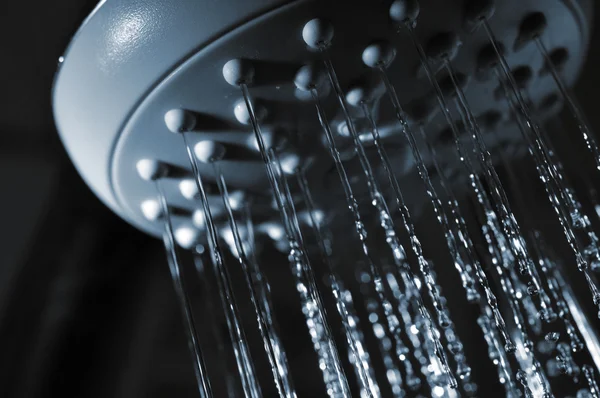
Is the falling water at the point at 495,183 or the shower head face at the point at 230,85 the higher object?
the shower head face at the point at 230,85

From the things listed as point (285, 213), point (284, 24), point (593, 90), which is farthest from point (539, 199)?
point (284, 24)

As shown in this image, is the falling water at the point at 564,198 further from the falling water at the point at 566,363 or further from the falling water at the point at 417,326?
the falling water at the point at 417,326

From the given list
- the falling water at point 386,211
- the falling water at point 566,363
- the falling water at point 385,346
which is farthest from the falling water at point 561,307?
the falling water at point 385,346

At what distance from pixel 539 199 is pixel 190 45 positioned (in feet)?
2.79

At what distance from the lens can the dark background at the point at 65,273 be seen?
960 millimetres

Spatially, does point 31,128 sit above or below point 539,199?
above

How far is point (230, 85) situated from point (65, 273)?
72 centimetres

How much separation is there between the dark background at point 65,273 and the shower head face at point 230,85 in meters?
0.44

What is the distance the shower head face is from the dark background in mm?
436

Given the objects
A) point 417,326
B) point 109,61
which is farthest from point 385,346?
point 109,61

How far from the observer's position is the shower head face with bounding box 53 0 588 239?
466mm

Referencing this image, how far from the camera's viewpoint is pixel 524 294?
1.02 metres

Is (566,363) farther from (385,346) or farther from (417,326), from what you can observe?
(385,346)

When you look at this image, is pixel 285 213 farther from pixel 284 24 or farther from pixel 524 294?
pixel 524 294
